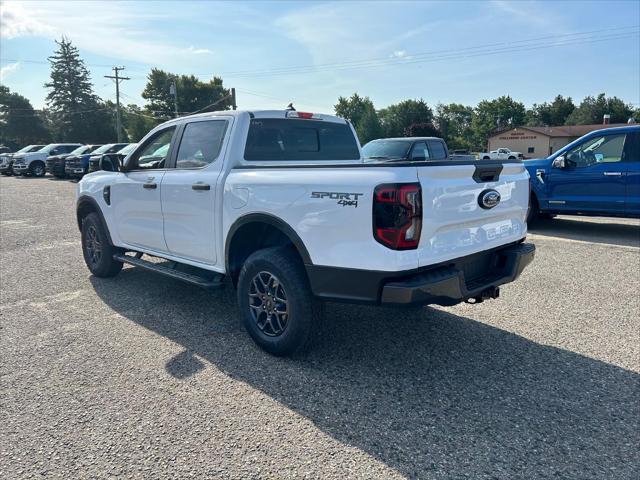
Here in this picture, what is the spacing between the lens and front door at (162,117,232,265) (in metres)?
4.12

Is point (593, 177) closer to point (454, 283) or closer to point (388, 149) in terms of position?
point (388, 149)

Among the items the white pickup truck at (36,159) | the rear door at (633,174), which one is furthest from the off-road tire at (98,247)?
the white pickup truck at (36,159)

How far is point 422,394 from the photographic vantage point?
3.18 meters

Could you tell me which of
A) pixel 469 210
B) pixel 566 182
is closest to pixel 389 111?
pixel 566 182

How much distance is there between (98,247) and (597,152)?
27.5ft

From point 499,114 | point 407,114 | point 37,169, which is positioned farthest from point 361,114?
point 37,169

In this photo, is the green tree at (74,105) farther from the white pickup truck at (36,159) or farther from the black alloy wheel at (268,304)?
the black alloy wheel at (268,304)

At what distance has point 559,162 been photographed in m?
8.95

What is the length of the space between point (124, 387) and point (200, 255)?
55.2 inches

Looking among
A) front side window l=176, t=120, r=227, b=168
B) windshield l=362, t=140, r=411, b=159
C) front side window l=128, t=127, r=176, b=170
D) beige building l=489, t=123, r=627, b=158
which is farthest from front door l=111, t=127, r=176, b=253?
beige building l=489, t=123, r=627, b=158

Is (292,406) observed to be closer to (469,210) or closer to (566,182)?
(469,210)

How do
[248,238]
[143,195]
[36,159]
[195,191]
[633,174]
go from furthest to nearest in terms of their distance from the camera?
[36,159], [633,174], [143,195], [195,191], [248,238]

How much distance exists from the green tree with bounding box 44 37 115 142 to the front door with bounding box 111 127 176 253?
73879 mm

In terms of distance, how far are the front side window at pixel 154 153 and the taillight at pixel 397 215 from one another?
9.21 ft
